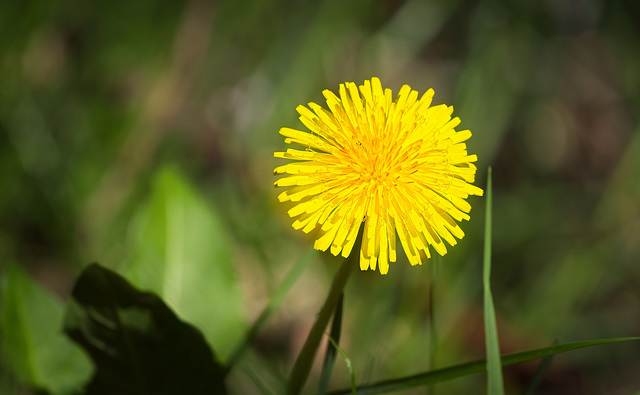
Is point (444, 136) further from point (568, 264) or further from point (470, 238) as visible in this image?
point (568, 264)

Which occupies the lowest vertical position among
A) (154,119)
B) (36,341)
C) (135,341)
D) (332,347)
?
(36,341)

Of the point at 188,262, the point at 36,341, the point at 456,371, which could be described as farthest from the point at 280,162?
the point at 456,371

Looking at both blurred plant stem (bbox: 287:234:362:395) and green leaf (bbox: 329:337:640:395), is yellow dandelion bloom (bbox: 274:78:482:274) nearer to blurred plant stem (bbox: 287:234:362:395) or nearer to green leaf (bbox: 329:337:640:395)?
blurred plant stem (bbox: 287:234:362:395)

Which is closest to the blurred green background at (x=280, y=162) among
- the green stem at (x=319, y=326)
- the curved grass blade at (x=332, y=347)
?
the green stem at (x=319, y=326)

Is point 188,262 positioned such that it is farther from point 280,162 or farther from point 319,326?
point 280,162

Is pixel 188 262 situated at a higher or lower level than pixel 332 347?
lower

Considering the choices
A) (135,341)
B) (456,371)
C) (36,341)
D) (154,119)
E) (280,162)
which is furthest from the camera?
(154,119)

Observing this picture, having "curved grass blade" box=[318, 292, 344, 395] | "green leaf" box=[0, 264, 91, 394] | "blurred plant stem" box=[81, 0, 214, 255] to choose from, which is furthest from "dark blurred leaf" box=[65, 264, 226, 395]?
"blurred plant stem" box=[81, 0, 214, 255]
